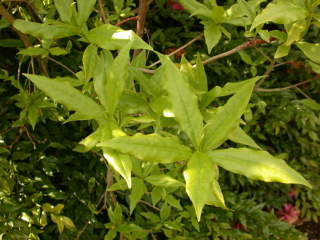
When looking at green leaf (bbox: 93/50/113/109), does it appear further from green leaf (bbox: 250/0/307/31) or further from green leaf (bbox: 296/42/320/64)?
green leaf (bbox: 296/42/320/64)

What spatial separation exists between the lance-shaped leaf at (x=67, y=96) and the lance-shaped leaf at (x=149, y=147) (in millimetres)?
152

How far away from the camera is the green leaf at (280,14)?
86cm

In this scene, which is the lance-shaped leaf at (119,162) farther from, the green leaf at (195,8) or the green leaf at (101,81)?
the green leaf at (195,8)

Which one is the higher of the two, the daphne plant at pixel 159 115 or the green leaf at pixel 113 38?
the green leaf at pixel 113 38

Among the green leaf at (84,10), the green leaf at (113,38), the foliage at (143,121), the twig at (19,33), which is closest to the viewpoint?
the foliage at (143,121)

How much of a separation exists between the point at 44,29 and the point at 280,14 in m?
0.56

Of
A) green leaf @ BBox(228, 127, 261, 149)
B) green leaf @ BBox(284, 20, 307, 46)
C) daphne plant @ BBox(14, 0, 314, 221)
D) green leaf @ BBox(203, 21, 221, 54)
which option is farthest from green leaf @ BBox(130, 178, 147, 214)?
green leaf @ BBox(284, 20, 307, 46)

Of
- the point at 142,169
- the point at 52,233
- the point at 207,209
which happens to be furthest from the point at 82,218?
the point at 142,169

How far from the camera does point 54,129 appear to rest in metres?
1.86

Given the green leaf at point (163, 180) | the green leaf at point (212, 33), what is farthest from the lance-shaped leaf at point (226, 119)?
the green leaf at point (212, 33)

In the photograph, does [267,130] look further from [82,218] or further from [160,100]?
[160,100]

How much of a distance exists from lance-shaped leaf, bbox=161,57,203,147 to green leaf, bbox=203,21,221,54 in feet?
1.21

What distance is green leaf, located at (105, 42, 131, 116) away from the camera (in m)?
0.84

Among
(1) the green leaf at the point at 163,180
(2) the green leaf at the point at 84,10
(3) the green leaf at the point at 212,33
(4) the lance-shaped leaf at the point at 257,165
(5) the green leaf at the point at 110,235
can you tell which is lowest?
(5) the green leaf at the point at 110,235
